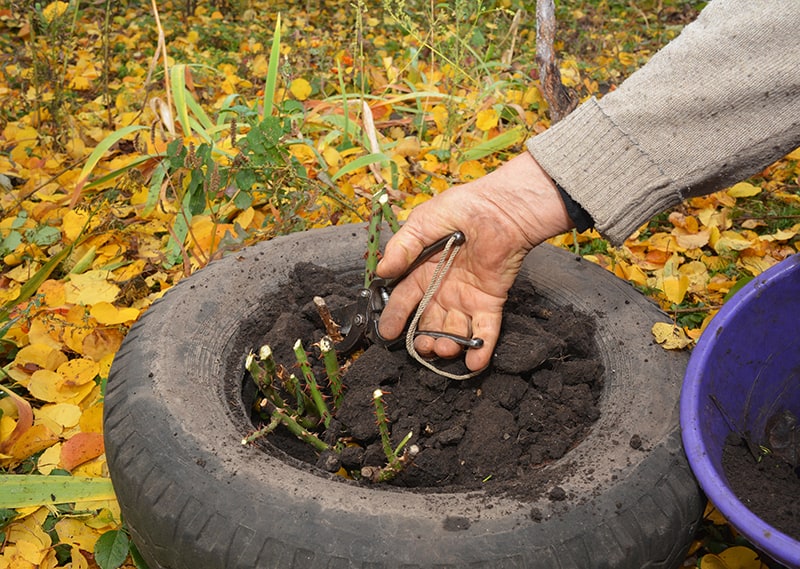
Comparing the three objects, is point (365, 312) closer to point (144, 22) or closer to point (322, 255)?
point (322, 255)

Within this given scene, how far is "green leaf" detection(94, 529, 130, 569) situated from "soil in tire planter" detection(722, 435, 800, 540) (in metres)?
1.41

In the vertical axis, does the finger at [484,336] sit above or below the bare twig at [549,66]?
below

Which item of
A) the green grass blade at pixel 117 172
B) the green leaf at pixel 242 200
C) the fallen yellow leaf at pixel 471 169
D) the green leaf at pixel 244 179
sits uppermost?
the green leaf at pixel 244 179

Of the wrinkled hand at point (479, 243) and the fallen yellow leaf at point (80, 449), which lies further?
the fallen yellow leaf at point (80, 449)

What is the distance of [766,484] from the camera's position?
5.34ft

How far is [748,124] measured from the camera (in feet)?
5.42

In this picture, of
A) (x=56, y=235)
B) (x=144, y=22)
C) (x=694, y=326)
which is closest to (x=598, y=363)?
(x=694, y=326)

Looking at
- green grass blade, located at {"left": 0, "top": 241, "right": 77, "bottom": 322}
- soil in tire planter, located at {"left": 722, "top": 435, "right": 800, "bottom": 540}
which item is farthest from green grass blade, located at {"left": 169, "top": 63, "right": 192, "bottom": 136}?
soil in tire planter, located at {"left": 722, "top": 435, "right": 800, "bottom": 540}

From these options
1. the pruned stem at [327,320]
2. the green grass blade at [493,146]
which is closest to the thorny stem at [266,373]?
the pruned stem at [327,320]

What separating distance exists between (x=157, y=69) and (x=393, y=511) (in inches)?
148

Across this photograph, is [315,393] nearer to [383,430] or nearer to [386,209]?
[383,430]

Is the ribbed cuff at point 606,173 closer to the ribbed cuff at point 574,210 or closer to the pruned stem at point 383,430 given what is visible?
the ribbed cuff at point 574,210

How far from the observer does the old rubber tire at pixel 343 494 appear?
1405 mm

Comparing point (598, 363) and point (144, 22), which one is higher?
point (598, 363)
